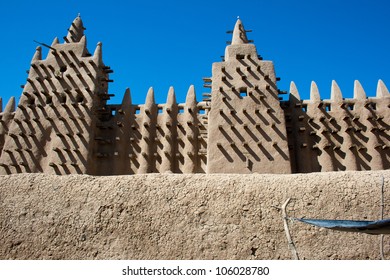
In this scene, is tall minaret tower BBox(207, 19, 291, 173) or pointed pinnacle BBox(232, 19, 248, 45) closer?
tall minaret tower BBox(207, 19, 291, 173)

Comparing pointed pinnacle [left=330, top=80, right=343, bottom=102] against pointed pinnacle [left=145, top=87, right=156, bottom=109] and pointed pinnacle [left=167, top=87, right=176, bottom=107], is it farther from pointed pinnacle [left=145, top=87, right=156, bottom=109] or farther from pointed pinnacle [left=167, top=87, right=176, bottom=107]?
pointed pinnacle [left=145, top=87, right=156, bottom=109]

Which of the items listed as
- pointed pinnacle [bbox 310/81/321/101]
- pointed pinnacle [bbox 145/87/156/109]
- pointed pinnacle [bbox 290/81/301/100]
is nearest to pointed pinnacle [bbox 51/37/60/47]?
pointed pinnacle [bbox 145/87/156/109]

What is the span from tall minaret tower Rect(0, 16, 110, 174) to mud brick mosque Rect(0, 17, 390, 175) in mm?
50

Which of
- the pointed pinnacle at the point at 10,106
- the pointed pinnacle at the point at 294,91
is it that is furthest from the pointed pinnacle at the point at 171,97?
the pointed pinnacle at the point at 10,106

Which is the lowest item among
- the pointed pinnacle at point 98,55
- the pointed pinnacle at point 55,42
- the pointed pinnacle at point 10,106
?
the pointed pinnacle at point 10,106

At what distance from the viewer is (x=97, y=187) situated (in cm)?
783

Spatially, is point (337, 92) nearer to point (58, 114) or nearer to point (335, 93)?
point (335, 93)

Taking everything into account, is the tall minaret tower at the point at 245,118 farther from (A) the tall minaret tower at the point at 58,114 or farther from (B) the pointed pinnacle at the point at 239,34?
(A) the tall minaret tower at the point at 58,114

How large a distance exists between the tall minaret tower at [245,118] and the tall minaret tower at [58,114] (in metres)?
6.07

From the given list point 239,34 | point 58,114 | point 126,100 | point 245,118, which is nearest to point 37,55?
point 58,114

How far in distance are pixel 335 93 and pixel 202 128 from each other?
6823 millimetres

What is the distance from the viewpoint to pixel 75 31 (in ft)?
68.4

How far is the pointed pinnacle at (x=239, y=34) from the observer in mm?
18016

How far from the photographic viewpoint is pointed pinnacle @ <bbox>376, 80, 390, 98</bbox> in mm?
16633
